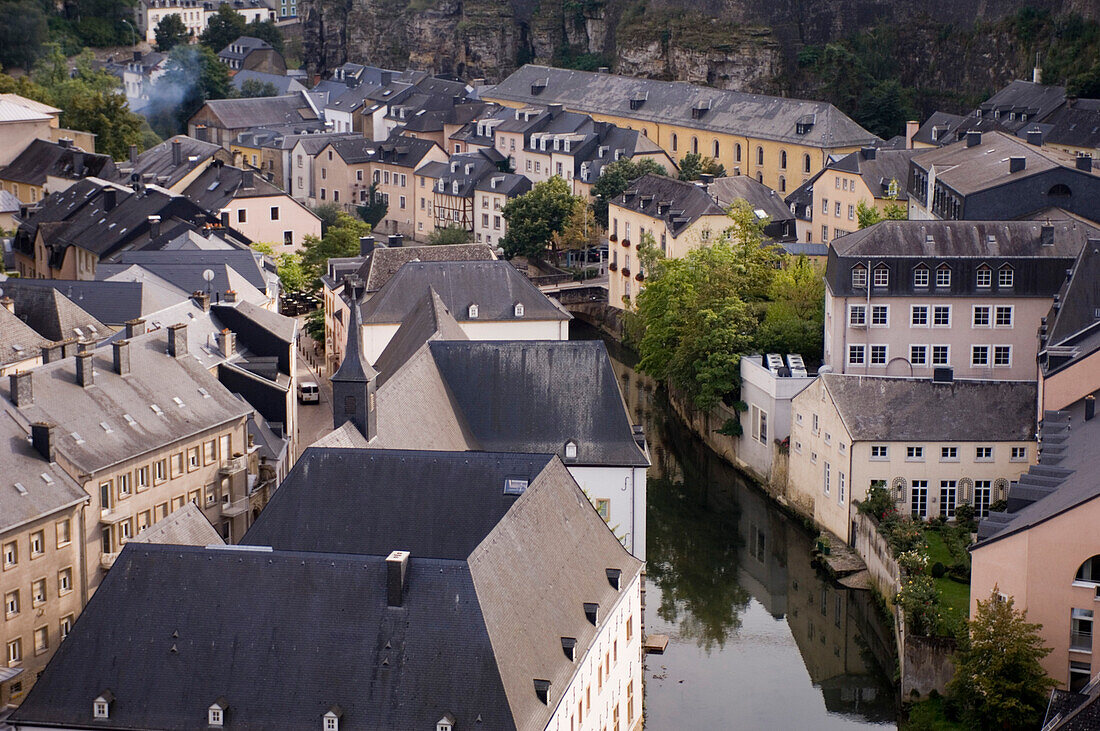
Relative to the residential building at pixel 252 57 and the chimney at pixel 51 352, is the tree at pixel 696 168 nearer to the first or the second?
the chimney at pixel 51 352

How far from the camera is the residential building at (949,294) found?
2303 inches

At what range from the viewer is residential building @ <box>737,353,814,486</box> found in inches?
2280

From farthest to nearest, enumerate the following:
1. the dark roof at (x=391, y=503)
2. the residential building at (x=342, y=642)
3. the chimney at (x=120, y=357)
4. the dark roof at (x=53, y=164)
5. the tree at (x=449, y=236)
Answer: the dark roof at (x=53, y=164) → the tree at (x=449, y=236) → the chimney at (x=120, y=357) → the dark roof at (x=391, y=503) → the residential building at (x=342, y=642)

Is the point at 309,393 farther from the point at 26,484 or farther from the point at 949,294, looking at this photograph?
the point at 26,484

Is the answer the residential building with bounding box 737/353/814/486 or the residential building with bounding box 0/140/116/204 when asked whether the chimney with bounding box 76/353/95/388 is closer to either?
the residential building with bounding box 737/353/814/486

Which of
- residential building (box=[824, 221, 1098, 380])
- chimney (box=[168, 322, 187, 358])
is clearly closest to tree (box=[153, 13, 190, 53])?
residential building (box=[824, 221, 1098, 380])

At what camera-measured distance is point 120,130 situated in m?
108

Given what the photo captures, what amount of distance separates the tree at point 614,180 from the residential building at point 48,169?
23.4m

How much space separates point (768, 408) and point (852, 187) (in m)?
25.5

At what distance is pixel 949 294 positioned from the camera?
5866cm

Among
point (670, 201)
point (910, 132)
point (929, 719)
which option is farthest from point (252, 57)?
point (929, 719)

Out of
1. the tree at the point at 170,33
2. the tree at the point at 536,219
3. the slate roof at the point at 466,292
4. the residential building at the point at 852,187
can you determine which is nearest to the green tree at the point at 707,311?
the slate roof at the point at 466,292

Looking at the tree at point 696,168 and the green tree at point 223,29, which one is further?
the green tree at point 223,29

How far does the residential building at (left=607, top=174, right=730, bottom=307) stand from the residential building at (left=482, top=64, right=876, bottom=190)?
14.6m
